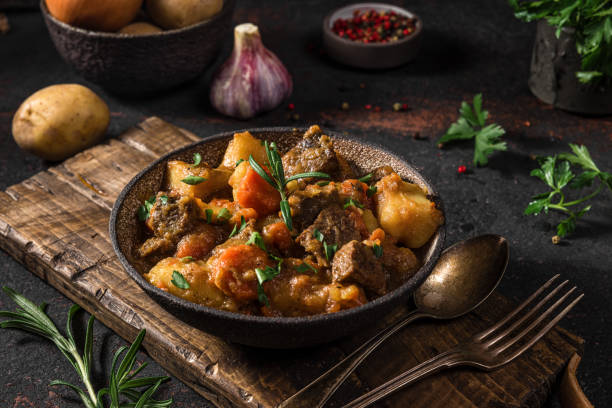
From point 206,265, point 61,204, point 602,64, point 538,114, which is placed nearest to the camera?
point 206,265

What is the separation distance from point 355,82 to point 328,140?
1.84m

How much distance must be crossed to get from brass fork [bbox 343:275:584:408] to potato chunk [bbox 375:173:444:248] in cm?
38

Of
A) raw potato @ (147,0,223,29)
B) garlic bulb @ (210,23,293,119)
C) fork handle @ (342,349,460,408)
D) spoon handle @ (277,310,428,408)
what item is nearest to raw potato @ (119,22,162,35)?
raw potato @ (147,0,223,29)

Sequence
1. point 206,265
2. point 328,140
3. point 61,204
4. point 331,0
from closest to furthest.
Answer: point 206,265, point 328,140, point 61,204, point 331,0

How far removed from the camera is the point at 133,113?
381 cm

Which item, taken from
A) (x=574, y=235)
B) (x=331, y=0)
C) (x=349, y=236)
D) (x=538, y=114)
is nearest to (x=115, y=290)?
(x=349, y=236)

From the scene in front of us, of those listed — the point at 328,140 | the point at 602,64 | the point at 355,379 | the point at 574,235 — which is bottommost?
the point at 574,235

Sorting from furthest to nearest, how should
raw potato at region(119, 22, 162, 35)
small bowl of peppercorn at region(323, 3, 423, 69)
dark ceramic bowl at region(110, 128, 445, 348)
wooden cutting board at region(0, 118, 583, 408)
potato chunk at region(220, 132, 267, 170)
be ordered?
small bowl of peppercorn at region(323, 3, 423, 69)
raw potato at region(119, 22, 162, 35)
potato chunk at region(220, 132, 267, 170)
wooden cutting board at region(0, 118, 583, 408)
dark ceramic bowl at region(110, 128, 445, 348)

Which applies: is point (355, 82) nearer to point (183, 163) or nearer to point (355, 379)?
point (183, 163)

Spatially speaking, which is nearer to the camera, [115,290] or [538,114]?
[115,290]

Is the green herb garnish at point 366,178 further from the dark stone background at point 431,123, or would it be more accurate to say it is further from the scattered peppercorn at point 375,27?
the scattered peppercorn at point 375,27

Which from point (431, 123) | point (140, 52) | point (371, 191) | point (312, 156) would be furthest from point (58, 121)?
point (431, 123)

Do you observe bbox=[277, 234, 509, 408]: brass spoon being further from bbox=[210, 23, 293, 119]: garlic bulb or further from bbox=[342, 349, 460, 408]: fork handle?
bbox=[210, 23, 293, 119]: garlic bulb

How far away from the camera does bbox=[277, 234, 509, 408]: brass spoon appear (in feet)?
6.82
